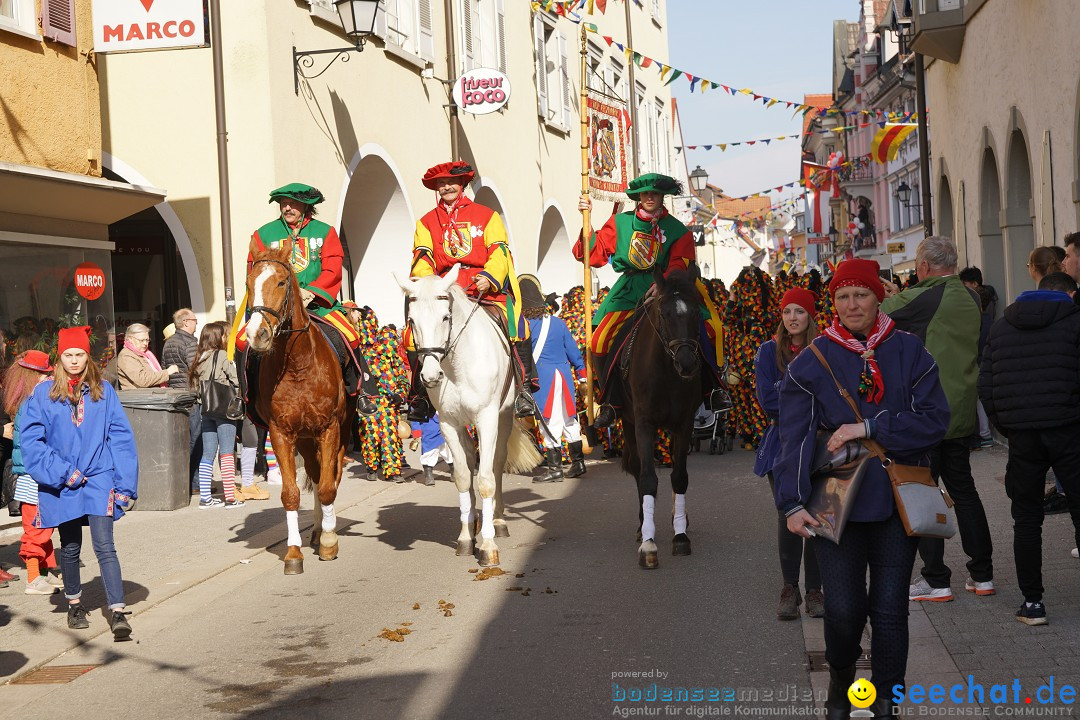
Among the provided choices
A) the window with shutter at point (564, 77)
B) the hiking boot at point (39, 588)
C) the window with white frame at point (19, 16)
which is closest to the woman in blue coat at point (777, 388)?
the hiking boot at point (39, 588)

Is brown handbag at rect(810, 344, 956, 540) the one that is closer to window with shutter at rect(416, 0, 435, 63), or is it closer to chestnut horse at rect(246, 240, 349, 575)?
chestnut horse at rect(246, 240, 349, 575)

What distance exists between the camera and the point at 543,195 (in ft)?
93.9

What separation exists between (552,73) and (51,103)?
17.4 meters

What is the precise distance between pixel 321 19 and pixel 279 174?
2.67 m

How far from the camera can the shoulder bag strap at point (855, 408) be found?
477 cm

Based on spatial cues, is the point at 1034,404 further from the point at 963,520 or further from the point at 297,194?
the point at 297,194

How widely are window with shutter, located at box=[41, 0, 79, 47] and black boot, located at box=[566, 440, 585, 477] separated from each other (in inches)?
271

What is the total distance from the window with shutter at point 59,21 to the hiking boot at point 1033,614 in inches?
422

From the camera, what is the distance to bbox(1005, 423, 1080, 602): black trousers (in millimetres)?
6730

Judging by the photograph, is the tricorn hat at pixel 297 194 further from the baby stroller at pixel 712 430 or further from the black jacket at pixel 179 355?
the baby stroller at pixel 712 430

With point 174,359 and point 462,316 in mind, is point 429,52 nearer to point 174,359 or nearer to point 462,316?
point 174,359

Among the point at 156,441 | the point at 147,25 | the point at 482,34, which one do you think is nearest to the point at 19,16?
the point at 147,25

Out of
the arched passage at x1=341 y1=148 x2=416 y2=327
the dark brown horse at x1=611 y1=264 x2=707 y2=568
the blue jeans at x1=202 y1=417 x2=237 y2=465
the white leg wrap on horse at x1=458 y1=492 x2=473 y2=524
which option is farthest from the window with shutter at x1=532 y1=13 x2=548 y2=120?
the white leg wrap on horse at x1=458 y1=492 x2=473 y2=524

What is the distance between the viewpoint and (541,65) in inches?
1131
